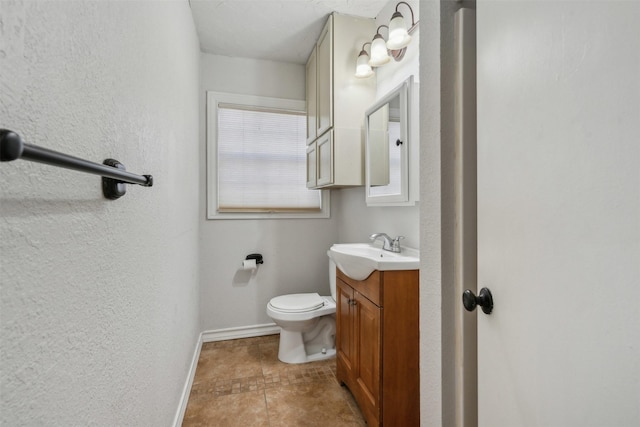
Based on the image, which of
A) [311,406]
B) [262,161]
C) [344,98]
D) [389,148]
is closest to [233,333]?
[311,406]

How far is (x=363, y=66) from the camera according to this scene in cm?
196

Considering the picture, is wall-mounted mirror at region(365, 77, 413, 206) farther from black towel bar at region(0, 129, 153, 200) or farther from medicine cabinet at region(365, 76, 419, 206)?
black towel bar at region(0, 129, 153, 200)

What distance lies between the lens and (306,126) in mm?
2756

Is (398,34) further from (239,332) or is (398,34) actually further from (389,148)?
(239,332)

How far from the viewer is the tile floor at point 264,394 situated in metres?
1.58

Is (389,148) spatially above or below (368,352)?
above

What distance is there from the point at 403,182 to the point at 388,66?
2.81 ft

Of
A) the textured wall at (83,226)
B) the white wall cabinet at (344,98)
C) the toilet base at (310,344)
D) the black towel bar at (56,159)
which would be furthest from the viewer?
the toilet base at (310,344)

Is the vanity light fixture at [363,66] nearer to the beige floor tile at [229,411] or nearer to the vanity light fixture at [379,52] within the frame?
the vanity light fixture at [379,52]

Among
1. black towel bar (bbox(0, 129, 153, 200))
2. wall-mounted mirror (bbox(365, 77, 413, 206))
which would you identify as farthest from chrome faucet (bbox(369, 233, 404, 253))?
black towel bar (bbox(0, 129, 153, 200))

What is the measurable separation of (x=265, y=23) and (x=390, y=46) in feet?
3.57

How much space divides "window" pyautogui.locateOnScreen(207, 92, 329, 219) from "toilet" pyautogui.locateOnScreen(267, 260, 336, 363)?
2.60 feet
